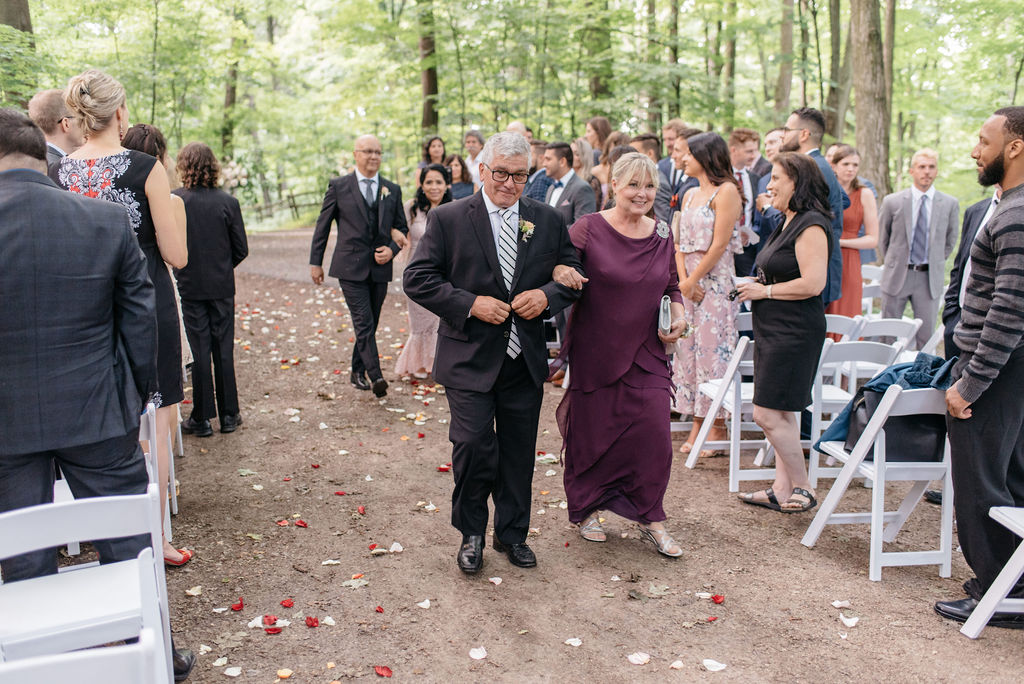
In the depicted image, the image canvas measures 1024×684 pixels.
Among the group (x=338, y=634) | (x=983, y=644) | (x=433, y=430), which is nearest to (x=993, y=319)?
(x=983, y=644)

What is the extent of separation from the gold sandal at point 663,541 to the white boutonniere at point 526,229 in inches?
73.5

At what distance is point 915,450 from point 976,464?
59cm

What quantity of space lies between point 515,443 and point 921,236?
5198 millimetres

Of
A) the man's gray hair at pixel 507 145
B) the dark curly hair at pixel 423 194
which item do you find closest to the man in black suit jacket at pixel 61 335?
the man's gray hair at pixel 507 145

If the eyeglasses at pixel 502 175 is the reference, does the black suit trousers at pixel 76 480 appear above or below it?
below

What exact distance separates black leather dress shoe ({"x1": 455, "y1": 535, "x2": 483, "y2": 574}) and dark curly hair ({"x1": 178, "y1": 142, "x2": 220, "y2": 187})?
3805 mm

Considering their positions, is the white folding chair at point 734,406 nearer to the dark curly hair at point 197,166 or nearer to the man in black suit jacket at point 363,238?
the man in black suit jacket at point 363,238

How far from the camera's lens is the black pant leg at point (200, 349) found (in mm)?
6598

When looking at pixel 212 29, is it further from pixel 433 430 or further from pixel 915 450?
pixel 915 450

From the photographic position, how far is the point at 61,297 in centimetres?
294

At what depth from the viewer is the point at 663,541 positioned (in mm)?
4730

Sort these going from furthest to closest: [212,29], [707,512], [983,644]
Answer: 1. [212,29]
2. [707,512]
3. [983,644]

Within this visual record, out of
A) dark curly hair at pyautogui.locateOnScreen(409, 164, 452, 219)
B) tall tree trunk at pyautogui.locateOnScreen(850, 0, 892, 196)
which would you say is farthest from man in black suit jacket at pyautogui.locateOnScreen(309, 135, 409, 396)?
tall tree trunk at pyautogui.locateOnScreen(850, 0, 892, 196)

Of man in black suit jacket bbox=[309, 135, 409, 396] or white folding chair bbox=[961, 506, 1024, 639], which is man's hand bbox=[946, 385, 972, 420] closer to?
white folding chair bbox=[961, 506, 1024, 639]
